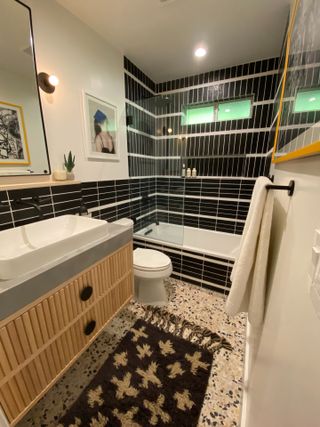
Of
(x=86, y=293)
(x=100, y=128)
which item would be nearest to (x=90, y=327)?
(x=86, y=293)

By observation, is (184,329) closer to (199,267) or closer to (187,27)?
(199,267)

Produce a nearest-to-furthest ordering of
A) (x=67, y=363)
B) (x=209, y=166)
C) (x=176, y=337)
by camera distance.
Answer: (x=67, y=363)
(x=176, y=337)
(x=209, y=166)

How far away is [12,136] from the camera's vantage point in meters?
1.18

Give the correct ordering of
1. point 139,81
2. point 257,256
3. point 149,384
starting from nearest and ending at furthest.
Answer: point 257,256 < point 149,384 < point 139,81

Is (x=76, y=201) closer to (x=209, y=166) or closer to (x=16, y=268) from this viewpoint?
(x=16, y=268)

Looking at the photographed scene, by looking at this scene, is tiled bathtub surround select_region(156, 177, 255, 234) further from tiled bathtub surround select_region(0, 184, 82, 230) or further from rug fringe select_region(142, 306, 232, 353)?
tiled bathtub surround select_region(0, 184, 82, 230)

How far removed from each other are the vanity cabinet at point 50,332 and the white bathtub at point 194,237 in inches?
47.7

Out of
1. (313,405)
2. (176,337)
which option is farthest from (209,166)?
(313,405)

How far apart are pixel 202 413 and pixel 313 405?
1.12 meters

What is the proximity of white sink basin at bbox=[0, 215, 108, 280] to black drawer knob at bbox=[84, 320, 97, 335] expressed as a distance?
483 mm

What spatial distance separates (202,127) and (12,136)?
227 centimetres

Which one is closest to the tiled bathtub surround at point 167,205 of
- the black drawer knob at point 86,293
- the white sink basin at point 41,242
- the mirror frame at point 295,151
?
the white sink basin at point 41,242

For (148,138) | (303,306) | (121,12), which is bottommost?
(303,306)

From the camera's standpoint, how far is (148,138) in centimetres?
268
